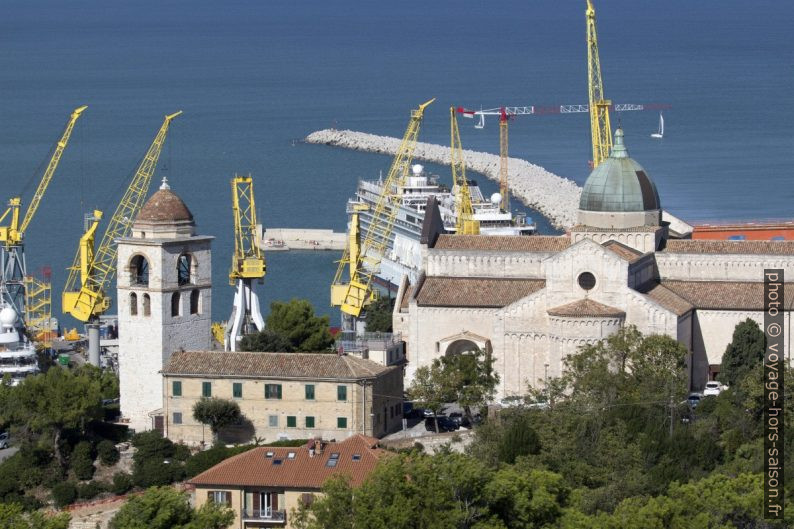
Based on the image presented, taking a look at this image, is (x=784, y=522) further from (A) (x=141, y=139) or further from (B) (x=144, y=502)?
(A) (x=141, y=139)

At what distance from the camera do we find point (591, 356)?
56500 millimetres

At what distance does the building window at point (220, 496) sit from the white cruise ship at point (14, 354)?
16598 mm

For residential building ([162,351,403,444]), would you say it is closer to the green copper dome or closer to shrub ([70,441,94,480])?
shrub ([70,441,94,480])

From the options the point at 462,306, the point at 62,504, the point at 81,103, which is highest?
the point at 81,103

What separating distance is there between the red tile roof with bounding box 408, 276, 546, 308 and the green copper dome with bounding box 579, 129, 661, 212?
11.8ft

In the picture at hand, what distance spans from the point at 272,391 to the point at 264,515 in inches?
327

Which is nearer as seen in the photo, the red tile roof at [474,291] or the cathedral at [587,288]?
the cathedral at [587,288]

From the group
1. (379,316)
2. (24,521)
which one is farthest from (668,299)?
(24,521)

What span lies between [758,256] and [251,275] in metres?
16.8

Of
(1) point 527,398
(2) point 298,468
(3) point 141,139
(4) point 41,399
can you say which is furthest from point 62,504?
(3) point 141,139

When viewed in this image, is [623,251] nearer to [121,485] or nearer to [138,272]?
[138,272]

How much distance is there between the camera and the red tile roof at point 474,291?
62656 millimetres

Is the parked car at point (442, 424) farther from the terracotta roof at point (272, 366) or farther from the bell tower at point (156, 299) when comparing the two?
the bell tower at point (156, 299)

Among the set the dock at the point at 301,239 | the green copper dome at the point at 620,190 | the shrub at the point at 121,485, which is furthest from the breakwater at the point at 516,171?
the shrub at the point at 121,485
